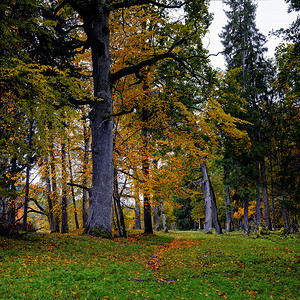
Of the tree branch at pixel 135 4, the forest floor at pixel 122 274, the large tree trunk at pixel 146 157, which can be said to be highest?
the tree branch at pixel 135 4

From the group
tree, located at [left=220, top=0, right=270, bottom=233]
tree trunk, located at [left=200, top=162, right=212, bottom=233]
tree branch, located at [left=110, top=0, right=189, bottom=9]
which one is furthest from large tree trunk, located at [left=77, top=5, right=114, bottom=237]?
tree, located at [left=220, top=0, right=270, bottom=233]

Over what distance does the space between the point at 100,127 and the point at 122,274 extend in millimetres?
5517

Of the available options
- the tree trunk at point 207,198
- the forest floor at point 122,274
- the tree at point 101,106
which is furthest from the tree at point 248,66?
the forest floor at point 122,274

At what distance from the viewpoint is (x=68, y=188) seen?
14250mm

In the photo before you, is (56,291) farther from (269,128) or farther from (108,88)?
(269,128)

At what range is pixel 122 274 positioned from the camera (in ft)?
15.1

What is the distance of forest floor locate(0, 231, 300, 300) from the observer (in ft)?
11.6

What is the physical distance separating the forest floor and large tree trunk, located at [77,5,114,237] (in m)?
1.24

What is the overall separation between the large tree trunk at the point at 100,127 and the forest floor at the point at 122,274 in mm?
1239

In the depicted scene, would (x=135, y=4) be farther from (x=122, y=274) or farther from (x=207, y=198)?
(x=207, y=198)

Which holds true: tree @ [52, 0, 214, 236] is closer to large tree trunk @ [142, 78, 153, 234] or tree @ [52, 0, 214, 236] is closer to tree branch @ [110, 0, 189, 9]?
tree branch @ [110, 0, 189, 9]

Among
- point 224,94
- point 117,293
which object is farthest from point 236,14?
point 117,293

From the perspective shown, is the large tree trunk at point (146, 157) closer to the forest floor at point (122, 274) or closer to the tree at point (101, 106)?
the tree at point (101, 106)

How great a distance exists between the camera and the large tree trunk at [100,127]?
27.6 ft
